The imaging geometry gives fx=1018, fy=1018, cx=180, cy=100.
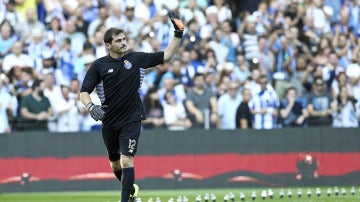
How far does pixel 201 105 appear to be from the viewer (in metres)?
20.5

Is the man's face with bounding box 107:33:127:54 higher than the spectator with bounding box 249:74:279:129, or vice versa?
the man's face with bounding box 107:33:127:54

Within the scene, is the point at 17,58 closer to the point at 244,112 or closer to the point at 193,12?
Answer: the point at 193,12

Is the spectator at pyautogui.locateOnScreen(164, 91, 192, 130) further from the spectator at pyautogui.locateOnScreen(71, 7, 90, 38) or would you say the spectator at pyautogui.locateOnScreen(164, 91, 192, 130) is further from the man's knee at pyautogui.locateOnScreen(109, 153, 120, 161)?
the man's knee at pyautogui.locateOnScreen(109, 153, 120, 161)

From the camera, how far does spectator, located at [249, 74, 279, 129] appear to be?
20.8m

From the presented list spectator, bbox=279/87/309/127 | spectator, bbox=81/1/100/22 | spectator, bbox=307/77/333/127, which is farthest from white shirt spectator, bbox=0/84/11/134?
spectator, bbox=307/77/333/127

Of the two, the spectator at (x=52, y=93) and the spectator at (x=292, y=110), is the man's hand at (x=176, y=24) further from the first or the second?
the spectator at (x=292, y=110)

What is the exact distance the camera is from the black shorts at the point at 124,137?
1355 cm

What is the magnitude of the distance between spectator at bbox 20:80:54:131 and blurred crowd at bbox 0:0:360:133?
0.02m

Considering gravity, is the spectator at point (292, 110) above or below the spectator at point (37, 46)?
below

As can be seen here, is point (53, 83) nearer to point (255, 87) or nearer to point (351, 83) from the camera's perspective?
point (255, 87)

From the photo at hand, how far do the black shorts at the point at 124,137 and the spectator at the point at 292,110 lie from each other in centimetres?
727

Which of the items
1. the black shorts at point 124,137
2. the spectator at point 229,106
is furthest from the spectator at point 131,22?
the black shorts at point 124,137

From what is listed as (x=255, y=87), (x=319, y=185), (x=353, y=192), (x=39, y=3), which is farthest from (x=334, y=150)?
(x=39, y=3)

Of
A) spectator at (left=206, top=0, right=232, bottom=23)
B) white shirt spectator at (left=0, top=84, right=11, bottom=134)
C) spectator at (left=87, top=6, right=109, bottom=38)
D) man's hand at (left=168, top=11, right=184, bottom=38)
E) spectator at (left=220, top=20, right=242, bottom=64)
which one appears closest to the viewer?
man's hand at (left=168, top=11, right=184, bottom=38)
